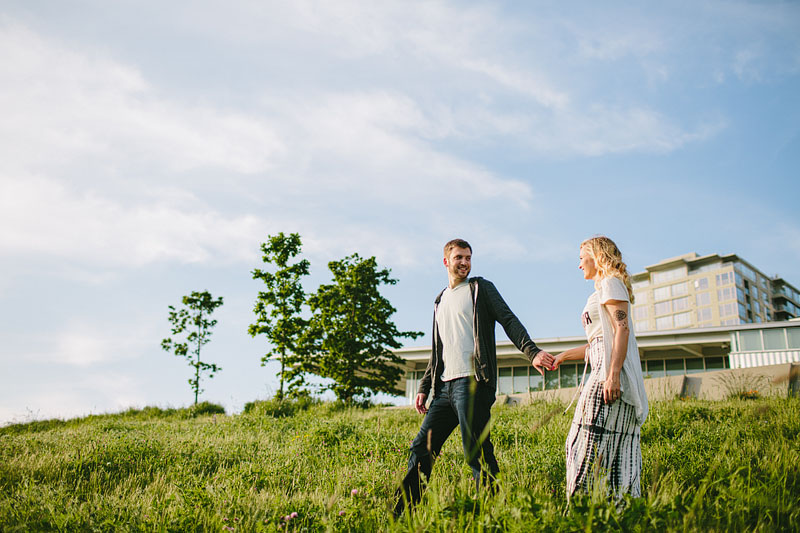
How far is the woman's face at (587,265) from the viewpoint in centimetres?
344

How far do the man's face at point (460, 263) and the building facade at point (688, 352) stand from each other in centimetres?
2123

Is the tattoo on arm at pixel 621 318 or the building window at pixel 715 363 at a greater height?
the tattoo on arm at pixel 621 318

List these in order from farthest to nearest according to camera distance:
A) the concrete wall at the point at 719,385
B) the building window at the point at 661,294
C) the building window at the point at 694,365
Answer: the building window at the point at 661,294
the building window at the point at 694,365
the concrete wall at the point at 719,385

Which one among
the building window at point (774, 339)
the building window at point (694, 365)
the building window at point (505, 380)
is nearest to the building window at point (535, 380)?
the building window at point (505, 380)

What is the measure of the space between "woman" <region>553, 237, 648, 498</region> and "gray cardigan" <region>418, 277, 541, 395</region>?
596mm

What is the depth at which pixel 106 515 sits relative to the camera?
11.3 feet

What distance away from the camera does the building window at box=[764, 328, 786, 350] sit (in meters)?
25.7

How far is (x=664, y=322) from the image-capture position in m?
90.3

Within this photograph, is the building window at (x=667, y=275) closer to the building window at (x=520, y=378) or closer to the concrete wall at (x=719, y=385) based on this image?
the building window at (x=520, y=378)

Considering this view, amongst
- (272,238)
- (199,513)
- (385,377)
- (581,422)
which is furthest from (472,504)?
(272,238)

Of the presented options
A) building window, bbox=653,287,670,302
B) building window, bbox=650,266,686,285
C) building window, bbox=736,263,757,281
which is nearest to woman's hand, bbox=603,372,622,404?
building window, bbox=736,263,757,281

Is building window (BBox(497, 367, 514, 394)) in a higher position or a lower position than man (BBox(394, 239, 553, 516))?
lower

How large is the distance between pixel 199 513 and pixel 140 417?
1418 centimetres

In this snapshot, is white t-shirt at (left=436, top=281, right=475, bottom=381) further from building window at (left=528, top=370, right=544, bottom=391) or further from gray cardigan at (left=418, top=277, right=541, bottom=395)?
building window at (left=528, top=370, right=544, bottom=391)
